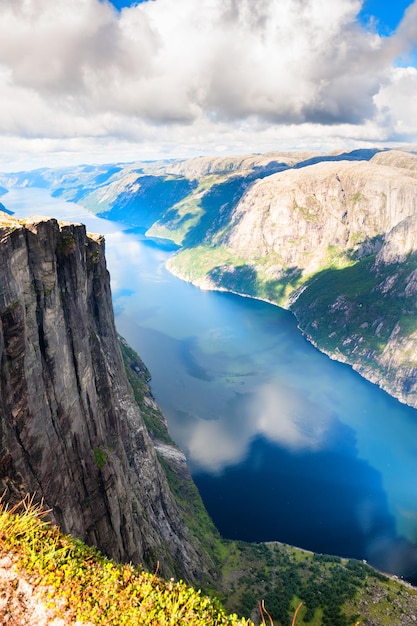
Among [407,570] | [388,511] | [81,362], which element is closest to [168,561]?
[81,362]

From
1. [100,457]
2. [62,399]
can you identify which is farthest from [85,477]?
[62,399]

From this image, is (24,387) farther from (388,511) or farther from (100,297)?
(388,511)

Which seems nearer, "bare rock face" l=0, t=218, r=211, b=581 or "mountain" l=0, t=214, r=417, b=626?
"mountain" l=0, t=214, r=417, b=626

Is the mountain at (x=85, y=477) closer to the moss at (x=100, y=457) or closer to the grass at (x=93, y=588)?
the grass at (x=93, y=588)

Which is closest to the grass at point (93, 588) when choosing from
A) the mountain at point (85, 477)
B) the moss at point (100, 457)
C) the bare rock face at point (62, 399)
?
the mountain at point (85, 477)

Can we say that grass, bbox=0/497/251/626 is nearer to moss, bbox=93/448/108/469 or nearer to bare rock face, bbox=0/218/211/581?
bare rock face, bbox=0/218/211/581

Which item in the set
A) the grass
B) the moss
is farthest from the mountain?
the moss
